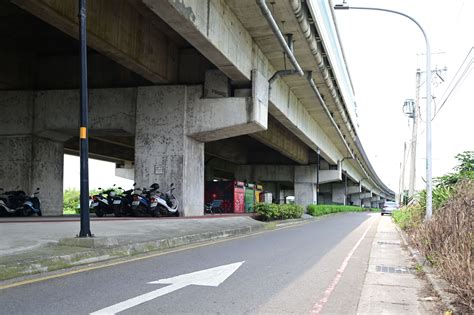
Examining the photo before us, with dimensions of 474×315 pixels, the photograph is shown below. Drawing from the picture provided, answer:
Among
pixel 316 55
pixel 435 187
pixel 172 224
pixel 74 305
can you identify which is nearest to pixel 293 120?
pixel 316 55

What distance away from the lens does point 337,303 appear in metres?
6.70

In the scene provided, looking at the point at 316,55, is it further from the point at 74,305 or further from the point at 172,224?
the point at 74,305

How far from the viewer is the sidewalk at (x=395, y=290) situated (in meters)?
6.44

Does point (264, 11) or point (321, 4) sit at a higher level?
point (321, 4)

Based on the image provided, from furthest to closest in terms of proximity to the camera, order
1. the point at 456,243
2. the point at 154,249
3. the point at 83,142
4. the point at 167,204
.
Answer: the point at 167,204 → the point at 154,249 → the point at 83,142 → the point at 456,243

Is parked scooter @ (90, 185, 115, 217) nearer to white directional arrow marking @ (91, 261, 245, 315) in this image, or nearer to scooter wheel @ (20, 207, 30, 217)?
scooter wheel @ (20, 207, 30, 217)

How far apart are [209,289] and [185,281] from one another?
2.03 feet

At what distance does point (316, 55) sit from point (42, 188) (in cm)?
1206

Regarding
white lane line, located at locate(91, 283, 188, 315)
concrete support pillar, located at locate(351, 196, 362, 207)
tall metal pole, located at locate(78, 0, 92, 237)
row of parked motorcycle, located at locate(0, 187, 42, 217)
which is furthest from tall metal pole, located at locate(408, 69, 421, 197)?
concrete support pillar, located at locate(351, 196, 362, 207)

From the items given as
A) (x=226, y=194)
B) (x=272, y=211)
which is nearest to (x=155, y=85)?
(x=272, y=211)

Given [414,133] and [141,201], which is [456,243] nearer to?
[141,201]

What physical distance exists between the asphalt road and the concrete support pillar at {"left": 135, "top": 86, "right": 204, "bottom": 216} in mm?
7366

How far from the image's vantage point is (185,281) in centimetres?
769

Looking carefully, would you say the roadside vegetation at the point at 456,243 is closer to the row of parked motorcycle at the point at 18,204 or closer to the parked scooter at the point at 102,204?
the parked scooter at the point at 102,204
